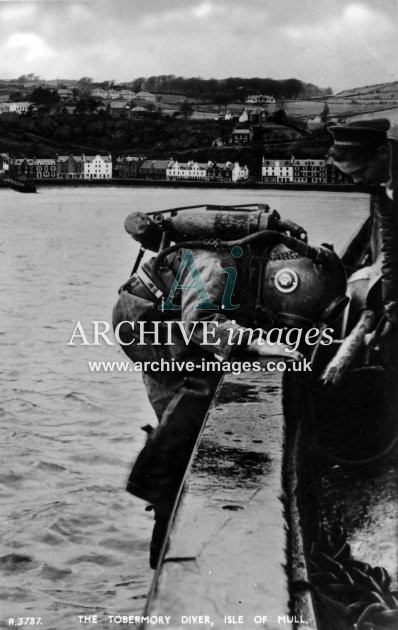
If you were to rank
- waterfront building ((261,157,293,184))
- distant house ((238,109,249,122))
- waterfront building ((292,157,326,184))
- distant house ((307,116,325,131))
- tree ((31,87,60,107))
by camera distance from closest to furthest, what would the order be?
distant house ((307,116,325,131)) → waterfront building ((292,157,326,184)) → distant house ((238,109,249,122)) → tree ((31,87,60,107)) → waterfront building ((261,157,293,184))

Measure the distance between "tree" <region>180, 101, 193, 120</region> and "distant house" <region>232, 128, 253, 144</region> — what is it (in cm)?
35

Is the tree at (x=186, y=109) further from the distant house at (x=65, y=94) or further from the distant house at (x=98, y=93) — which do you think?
the distant house at (x=65, y=94)

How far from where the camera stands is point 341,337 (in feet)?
16.8

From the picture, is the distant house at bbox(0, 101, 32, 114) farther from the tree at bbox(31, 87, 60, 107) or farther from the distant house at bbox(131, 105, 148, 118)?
the distant house at bbox(131, 105, 148, 118)

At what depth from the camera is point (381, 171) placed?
4.73 m

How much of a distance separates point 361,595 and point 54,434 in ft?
14.8

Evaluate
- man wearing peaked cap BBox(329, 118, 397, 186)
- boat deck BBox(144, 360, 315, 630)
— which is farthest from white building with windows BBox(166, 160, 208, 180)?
boat deck BBox(144, 360, 315, 630)

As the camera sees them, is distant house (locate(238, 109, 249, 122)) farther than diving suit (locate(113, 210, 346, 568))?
Yes

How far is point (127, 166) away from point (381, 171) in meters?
2.91

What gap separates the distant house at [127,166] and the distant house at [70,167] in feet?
1.17

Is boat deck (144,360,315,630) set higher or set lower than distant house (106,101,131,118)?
lower

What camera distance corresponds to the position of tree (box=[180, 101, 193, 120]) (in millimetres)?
6434

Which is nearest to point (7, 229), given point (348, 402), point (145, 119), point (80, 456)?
point (145, 119)

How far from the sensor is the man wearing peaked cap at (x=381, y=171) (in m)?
4.73
